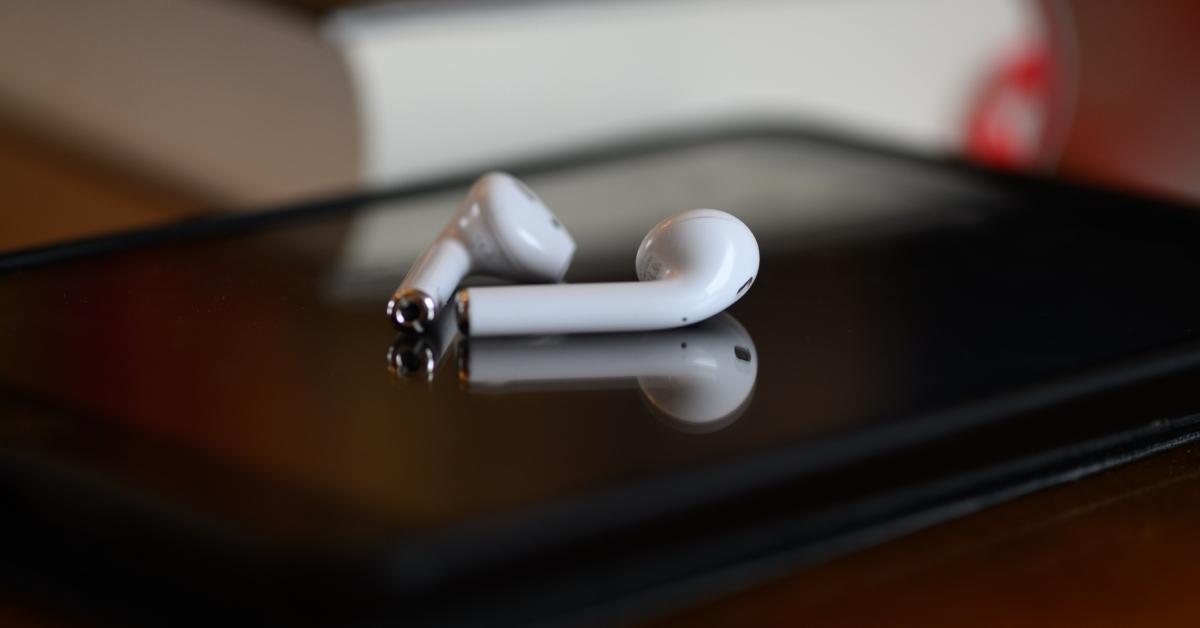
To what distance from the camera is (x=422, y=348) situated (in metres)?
0.58

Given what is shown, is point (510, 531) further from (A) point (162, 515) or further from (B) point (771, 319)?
(B) point (771, 319)

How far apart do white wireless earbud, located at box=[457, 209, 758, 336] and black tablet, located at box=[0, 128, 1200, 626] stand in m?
0.01

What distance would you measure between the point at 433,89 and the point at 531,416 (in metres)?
0.60

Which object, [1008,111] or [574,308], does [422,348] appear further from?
[1008,111]

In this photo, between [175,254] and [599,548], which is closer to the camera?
[599,548]

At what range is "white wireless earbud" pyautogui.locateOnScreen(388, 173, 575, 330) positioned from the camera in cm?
62

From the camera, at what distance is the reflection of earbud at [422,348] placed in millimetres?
556

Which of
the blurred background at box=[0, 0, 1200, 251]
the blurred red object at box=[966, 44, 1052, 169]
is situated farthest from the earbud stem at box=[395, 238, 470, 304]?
the blurred red object at box=[966, 44, 1052, 169]

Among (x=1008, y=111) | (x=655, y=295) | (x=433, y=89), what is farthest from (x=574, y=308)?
(x=1008, y=111)

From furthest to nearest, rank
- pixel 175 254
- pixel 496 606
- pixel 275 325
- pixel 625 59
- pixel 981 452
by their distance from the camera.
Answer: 1. pixel 625 59
2. pixel 175 254
3. pixel 275 325
4. pixel 981 452
5. pixel 496 606

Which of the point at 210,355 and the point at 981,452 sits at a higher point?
the point at 210,355

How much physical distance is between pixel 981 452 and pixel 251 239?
1.52ft

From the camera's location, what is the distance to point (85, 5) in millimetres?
1238

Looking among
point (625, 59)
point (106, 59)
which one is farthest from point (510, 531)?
point (106, 59)
